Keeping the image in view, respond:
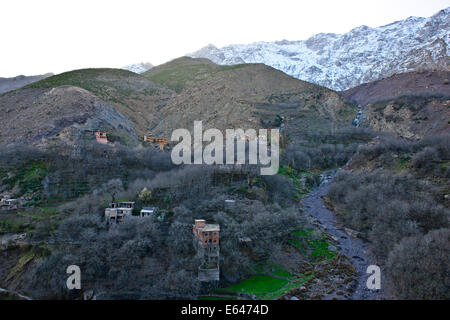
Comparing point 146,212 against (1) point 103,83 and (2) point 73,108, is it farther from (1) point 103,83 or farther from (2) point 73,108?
(1) point 103,83

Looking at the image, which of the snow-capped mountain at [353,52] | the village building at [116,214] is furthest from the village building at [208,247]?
the snow-capped mountain at [353,52]

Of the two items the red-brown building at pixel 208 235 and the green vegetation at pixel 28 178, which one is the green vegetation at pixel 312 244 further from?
the green vegetation at pixel 28 178

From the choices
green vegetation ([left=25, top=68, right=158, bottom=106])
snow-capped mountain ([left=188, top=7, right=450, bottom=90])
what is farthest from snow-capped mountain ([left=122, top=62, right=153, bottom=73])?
green vegetation ([left=25, top=68, right=158, bottom=106])

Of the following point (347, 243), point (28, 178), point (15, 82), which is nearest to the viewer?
point (347, 243)

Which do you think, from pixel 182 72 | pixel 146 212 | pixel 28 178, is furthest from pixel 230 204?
pixel 182 72

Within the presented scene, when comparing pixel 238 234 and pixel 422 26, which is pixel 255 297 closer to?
pixel 238 234

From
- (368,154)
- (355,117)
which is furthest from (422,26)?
(368,154)
